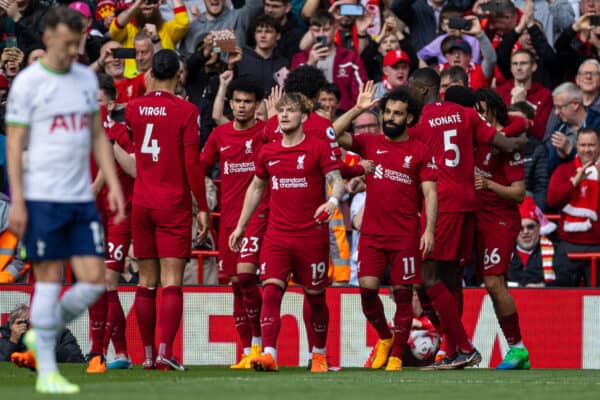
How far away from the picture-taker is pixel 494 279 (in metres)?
12.7

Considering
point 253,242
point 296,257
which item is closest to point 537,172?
point 253,242

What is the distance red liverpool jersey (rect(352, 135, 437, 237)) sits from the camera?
12.1m

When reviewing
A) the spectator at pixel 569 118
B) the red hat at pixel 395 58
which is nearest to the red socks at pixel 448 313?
the spectator at pixel 569 118

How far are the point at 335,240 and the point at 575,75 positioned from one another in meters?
4.63

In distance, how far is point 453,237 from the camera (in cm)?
1236

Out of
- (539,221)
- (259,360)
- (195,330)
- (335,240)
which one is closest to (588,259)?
(539,221)

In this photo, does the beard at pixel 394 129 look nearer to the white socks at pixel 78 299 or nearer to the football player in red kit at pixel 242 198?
the football player in red kit at pixel 242 198

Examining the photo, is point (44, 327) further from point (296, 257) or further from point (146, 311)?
point (146, 311)

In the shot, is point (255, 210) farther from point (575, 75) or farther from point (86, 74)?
point (575, 75)

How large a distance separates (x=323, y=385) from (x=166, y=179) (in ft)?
10.6

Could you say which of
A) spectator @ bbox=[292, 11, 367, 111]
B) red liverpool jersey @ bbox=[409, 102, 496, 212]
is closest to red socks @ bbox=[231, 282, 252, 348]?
red liverpool jersey @ bbox=[409, 102, 496, 212]

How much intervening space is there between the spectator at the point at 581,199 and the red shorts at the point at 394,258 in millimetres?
4037

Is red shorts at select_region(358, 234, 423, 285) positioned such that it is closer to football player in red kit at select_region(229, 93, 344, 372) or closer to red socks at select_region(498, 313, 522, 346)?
football player in red kit at select_region(229, 93, 344, 372)

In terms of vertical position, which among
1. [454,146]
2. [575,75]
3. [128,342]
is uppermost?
[575,75]
